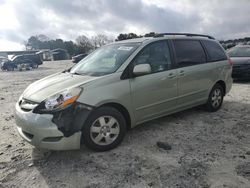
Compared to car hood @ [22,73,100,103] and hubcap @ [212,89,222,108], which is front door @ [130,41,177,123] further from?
hubcap @ [212,89,222,108]

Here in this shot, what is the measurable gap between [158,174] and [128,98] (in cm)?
120

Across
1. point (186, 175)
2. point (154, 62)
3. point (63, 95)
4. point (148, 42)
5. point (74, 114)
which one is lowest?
point (186, 175)

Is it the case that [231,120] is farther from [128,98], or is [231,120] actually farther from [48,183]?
[48,183]

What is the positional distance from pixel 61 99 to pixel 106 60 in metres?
1.26

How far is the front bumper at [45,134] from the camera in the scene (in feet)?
9.07

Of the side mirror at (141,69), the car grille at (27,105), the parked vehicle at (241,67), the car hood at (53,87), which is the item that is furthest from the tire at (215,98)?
the parked vehicle at (241,67)

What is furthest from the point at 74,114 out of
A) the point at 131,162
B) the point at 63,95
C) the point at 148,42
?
the point at 148,42

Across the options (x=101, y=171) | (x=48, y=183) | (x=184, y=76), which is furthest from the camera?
(x=184, y=76)

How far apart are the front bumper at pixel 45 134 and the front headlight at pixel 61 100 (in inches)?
5.4

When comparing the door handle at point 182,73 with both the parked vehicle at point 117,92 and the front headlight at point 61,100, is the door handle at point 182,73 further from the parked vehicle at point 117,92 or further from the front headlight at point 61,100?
the front headlight at point 61,100

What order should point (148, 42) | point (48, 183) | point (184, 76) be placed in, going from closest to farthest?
1. point (48, 183)
2. point (148, 42)
3. point (184, 76)

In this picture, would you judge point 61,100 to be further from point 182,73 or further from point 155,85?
point 182,73

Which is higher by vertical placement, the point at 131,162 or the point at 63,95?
the point at 63,95

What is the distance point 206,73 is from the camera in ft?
14.9
